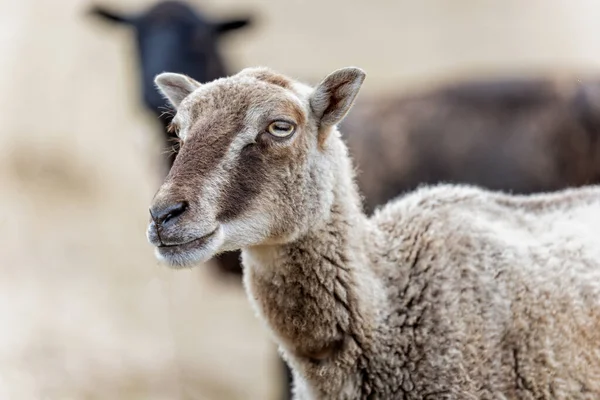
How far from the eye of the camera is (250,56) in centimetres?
1878

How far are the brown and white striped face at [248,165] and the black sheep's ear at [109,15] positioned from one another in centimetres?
666

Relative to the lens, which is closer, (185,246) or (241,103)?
(185,246)

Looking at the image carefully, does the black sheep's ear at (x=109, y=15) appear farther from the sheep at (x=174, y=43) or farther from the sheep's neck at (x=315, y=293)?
the sheep's neck at (x=315, y=293)

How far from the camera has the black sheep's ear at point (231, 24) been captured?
1077 cm

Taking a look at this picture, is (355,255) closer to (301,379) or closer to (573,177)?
(301,379)

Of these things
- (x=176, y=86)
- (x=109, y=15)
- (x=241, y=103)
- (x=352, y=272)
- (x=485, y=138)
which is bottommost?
(x=352, y=272)

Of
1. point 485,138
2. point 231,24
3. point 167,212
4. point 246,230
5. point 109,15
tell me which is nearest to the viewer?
point 167,212

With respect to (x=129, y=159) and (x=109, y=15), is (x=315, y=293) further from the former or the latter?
(x=129, y=159)

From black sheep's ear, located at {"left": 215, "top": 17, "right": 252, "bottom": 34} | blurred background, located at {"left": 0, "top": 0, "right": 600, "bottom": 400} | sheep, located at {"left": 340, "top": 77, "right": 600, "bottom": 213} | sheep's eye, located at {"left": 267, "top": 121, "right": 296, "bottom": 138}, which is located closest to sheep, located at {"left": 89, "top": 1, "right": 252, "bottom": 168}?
black sheep's ear, located at {"left": 215, "top": 17, "right": 252, "bottom": 34}

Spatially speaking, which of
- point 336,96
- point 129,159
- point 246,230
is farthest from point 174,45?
point 129,159

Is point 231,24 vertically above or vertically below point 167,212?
above

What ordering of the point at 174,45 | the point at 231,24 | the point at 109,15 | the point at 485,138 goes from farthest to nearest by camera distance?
1. the point at 109,15
2. the point at 231,24
3. the point at 174,45
4. the point at 485,138

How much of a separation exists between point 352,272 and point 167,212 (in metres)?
1.00

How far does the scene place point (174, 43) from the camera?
1007 centimetres
